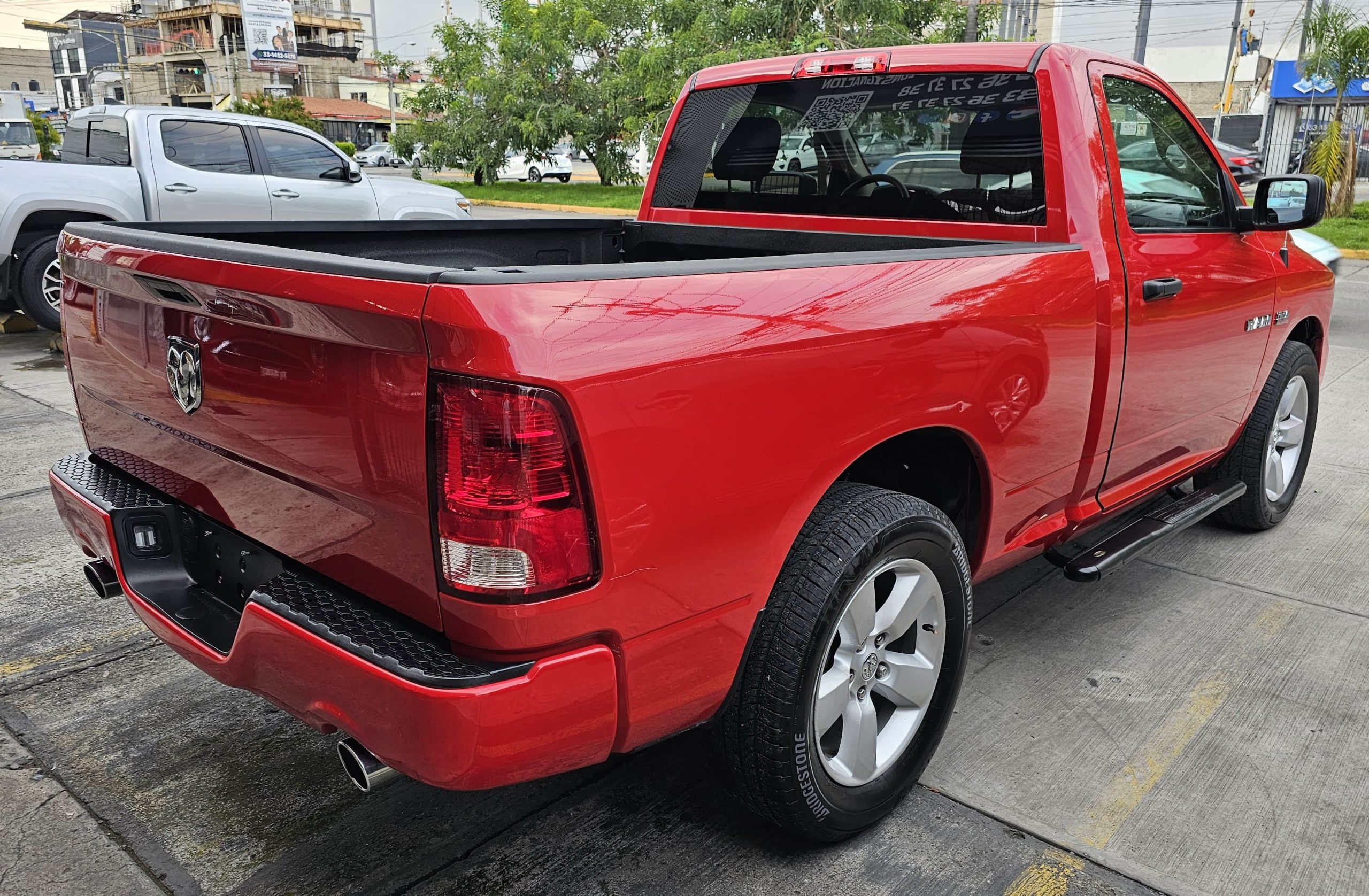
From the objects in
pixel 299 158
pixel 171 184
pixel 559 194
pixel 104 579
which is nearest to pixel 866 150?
pixel 104 579

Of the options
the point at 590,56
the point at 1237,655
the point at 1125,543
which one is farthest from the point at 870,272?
the point at 590,56

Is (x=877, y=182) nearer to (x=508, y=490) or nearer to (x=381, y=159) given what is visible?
(x=508, y=490)

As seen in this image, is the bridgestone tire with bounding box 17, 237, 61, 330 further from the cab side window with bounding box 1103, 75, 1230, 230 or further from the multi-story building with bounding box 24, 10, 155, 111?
the multi-story building with bounding box 24, 10, 155, 111

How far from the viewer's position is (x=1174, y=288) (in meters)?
3.26

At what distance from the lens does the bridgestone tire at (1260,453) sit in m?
4.27

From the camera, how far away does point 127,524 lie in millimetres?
2490

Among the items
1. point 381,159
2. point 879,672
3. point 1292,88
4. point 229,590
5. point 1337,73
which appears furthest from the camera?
point 381,159

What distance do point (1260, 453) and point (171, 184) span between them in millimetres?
8675

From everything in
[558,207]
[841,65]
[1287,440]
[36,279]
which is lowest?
[558,207]

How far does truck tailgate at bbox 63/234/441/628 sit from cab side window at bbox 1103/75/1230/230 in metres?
2.38

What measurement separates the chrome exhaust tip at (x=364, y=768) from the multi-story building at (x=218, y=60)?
81.2 metres

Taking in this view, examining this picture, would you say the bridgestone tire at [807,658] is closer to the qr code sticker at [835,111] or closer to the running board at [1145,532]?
the running board at [1145,532]

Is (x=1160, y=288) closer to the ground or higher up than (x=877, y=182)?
closer to the ground

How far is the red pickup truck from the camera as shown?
1.79m
